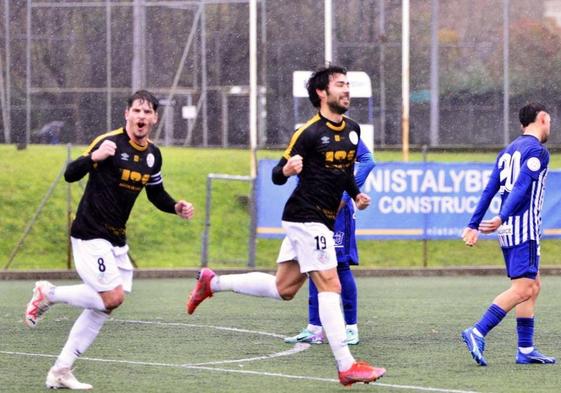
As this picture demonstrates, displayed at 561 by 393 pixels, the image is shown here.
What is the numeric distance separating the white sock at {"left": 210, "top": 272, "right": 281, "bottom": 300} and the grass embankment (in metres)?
11.7

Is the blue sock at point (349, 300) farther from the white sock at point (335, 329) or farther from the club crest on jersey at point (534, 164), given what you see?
the white sock at point (335, 329)

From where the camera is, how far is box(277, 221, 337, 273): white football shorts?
9.80 meters

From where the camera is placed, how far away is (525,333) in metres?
11.1

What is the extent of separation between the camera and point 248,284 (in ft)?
34.4

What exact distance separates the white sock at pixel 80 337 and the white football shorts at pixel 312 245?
54.6 inches

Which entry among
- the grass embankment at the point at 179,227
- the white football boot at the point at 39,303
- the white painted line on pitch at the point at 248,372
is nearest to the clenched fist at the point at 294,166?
the white painted line on pitch at the point at 248,372

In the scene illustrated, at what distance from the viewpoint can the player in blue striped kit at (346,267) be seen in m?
12.4

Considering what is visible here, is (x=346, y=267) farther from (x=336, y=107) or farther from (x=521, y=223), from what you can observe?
(x=336, y=107)

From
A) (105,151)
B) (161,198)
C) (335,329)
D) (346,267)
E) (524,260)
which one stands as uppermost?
(105,151)

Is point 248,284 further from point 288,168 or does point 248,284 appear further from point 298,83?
point 298,83

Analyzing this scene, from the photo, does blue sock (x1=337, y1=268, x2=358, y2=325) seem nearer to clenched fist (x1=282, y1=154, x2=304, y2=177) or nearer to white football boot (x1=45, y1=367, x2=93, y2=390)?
clenched fist (x1=282, y1=154, x2=304, y2=177)

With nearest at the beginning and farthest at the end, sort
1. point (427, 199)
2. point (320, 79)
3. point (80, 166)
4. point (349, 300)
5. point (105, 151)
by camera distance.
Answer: point (105, 151)
point (80, 166)
point (320, 79)
point (349, 300)
point (427, 199)

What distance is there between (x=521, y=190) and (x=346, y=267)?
7.16 feet

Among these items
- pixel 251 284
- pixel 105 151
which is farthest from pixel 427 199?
pixel 105 151
